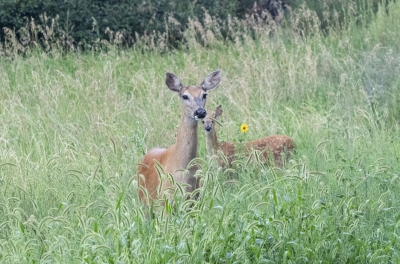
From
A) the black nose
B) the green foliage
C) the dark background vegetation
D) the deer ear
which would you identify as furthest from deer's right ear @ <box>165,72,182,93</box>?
the green foliage

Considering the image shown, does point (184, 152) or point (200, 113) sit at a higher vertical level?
point (200, 113)

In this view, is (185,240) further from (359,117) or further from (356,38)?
(356,38)

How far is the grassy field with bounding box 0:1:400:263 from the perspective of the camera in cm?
457

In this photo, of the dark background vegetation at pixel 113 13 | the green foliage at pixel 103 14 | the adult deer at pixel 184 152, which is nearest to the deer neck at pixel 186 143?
the adult deer at pixel 184 152

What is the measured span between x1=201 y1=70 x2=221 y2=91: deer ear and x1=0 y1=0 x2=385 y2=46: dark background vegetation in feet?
18.5

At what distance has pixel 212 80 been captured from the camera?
739cm

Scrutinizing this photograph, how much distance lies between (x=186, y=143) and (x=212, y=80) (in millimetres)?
1044

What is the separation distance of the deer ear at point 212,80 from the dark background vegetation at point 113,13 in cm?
563

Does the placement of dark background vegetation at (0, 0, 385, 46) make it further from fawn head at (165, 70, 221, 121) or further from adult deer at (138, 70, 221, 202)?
adult deer at (138, 70, 221, 202)

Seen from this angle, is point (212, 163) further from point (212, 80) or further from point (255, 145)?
point (255, 145)

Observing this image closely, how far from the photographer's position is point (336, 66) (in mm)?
10617

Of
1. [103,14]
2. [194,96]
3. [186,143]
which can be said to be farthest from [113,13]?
[186,143]

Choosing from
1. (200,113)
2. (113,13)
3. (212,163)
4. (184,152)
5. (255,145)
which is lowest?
(255,145)

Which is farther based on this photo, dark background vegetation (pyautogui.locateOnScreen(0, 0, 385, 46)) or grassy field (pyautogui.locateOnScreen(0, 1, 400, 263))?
dark background vegetation (pyautogui.locateOnScreen(0, 0, 385, 46))
